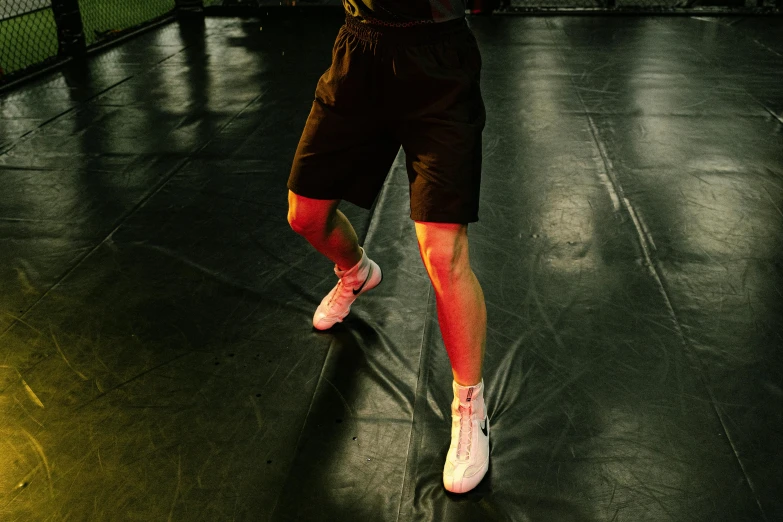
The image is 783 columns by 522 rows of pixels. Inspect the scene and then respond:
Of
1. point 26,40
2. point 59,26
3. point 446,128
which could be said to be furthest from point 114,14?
point 446,128

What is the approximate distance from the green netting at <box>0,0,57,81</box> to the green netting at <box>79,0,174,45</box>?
30 cm

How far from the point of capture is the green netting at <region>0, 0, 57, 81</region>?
206 inches

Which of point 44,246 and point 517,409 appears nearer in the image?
point 517,409

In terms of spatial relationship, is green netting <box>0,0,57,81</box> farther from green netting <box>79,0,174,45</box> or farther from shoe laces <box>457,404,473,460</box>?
shoe laces <box>457,404,473,460</box>

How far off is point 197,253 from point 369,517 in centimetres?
139

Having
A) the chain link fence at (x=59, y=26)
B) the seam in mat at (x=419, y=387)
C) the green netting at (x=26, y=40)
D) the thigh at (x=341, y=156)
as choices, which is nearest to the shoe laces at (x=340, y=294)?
the seam in mat at (x=419, y=387)

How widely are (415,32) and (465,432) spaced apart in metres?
0.86

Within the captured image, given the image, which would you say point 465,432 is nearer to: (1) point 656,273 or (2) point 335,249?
(2) point 335,249

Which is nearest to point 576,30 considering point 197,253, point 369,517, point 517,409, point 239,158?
point 239,158

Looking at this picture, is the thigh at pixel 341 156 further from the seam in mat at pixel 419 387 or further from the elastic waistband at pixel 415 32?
the seam in mat at pixel 419 387

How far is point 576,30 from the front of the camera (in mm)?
5922

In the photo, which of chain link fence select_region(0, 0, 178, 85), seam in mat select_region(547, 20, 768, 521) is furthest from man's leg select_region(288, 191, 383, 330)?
chain link fence select_region(0, 0, 178, 85)

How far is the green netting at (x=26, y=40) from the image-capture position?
17.2 ft

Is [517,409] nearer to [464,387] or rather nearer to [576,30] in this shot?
[464,387]
